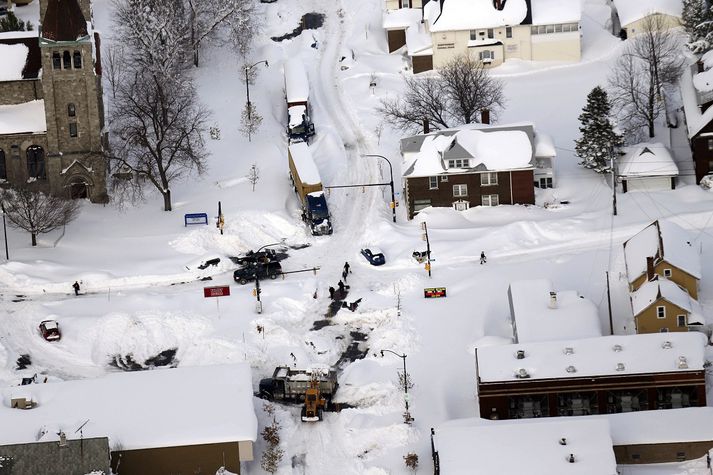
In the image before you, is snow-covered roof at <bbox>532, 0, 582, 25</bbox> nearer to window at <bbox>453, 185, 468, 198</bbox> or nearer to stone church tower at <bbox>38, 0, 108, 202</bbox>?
window at <bbox>453, 185, 468, 198</bbox>

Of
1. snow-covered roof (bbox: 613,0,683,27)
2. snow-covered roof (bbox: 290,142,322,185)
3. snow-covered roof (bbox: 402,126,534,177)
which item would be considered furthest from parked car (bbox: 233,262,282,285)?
snow-covered roof (bbox: 613,0,683,27)

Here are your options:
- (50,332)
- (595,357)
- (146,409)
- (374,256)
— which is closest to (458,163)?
(374,256)

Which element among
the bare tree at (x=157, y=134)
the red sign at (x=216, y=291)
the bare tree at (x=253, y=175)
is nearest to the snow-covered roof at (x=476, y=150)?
the bare tree at (x=253, y=175)

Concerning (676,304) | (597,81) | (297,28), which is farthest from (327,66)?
(676,304)

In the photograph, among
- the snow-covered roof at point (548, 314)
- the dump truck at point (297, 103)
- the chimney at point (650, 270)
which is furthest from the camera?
the dump truck at point (297, 103)

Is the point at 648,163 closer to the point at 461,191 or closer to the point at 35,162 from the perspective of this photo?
the point at 461,191

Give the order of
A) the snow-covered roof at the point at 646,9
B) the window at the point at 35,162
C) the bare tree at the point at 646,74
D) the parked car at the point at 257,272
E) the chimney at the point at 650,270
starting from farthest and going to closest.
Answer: the snow-covered roof at the point at 646,9 → the bare tree at the point at 646,74 → the window at the point at 35,162 → the parked car at the point at 257,272 → the chimney at the point at 650,270

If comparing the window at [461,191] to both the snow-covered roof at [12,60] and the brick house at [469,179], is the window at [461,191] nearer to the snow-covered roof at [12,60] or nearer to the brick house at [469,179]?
the brick house at [469,179]

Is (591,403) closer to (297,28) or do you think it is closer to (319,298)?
(319,298)
